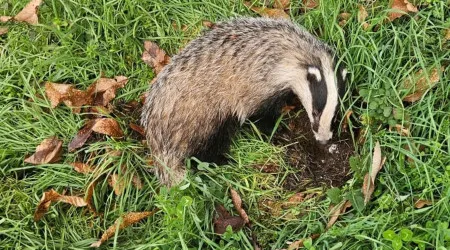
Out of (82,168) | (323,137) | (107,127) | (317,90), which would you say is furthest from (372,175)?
(82,168)

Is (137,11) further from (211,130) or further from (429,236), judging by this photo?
(429,236)

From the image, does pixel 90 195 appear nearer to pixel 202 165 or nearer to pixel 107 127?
pixel 107 127

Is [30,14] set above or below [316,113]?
above

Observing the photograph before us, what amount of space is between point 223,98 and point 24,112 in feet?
4.75

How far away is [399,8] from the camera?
406 cm

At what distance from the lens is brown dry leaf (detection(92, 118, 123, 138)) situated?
13.5ft

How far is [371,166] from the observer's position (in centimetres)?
365

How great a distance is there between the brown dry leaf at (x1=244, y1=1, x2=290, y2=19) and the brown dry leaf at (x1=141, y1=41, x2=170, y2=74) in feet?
2.48

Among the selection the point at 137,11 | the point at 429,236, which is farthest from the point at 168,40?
the point at 429,236

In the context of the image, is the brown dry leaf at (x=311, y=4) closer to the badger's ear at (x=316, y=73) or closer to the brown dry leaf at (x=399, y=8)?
the brown dry leaf at (x=399, y=8)

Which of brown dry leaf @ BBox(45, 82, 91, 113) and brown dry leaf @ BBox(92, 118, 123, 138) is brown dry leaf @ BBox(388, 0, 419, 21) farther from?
brown dry leaf @ BBox(45, 82, 91, 113)

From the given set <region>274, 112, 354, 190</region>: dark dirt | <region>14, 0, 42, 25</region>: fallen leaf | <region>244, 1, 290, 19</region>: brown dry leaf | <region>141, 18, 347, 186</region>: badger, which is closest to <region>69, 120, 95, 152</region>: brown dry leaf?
<region>141, 18, 347, 186</region>: badger

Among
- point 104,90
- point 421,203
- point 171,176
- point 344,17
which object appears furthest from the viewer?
point 104,90

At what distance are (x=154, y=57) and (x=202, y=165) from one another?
105 centimetres
